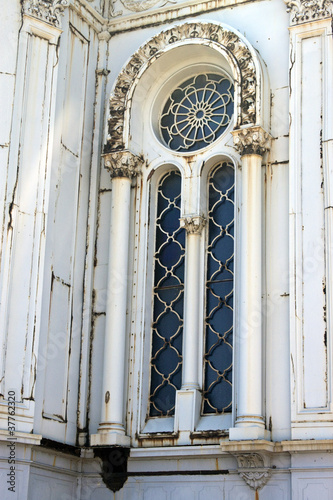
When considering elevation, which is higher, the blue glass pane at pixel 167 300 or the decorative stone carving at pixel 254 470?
the blue glass pane at pixel 167 300

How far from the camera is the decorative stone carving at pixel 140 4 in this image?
1586cm

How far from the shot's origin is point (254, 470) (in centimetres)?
1259

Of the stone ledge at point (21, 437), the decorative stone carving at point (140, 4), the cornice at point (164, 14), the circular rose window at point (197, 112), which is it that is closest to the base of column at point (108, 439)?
the stone ledge at point (21, 437)

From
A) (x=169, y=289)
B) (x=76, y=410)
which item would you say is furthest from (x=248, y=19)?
(x=76, y=410)

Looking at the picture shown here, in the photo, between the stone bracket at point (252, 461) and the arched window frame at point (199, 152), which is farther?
the arched window frame at point (199, 152)

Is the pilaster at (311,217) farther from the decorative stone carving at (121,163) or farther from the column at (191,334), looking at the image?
the decorative stone carving at (121,163)

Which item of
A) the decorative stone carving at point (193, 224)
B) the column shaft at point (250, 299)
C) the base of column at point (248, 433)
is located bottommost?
the base of column at point (248, 433)

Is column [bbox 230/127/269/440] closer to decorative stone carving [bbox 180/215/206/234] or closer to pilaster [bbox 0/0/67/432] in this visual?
decorative stone carving [bbox 180/215/206/234]

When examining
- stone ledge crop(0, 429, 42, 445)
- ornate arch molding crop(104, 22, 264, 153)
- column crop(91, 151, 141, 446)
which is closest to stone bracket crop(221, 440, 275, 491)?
column crop(91, 151, 141, 446)

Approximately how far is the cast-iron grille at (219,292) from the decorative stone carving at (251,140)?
79 cm

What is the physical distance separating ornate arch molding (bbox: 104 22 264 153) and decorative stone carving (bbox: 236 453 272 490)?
4722 mm

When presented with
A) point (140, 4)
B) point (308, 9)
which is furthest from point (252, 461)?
point (140, 4)

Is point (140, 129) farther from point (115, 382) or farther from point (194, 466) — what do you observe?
point (194, 466)

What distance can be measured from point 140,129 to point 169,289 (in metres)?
2.74
